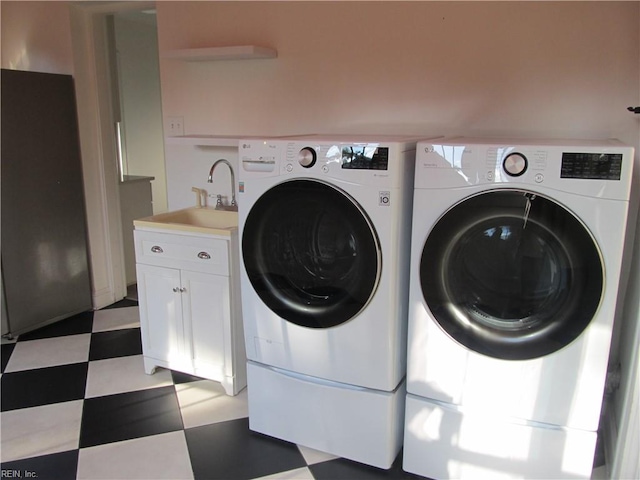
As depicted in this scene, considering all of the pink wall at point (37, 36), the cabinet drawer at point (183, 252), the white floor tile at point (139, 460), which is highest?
the pink wall at point (37, 36)

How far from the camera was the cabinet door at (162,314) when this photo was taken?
2381mm

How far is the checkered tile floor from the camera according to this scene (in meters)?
1.87

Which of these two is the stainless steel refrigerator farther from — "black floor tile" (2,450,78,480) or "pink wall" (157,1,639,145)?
"black floor tile" (2,450,78,480)

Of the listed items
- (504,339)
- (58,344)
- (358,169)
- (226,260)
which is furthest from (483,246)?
(58,344)

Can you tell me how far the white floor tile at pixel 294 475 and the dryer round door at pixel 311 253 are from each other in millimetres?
540

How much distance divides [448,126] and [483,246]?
0.81 metres

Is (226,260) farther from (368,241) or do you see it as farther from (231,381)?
(368,241)

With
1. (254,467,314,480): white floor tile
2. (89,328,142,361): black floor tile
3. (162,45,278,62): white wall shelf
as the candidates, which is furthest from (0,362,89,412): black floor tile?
(162,45,278,62): white wall shelf

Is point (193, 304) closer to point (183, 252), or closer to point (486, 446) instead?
point (183, 252)

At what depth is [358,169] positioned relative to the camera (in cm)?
167

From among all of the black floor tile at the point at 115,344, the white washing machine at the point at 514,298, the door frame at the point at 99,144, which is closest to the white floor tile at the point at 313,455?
the white washing machine at the point at 514,298

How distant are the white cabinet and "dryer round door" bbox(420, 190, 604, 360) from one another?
3.12 feet

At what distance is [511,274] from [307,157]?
2.50ft

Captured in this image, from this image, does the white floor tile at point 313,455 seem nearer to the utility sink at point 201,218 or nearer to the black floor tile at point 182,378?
the black floor tile at point 182,378
